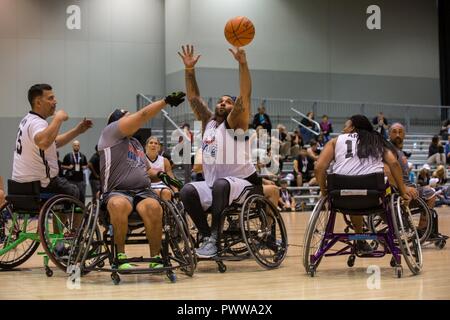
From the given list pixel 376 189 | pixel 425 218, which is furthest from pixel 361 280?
pixel 425 218

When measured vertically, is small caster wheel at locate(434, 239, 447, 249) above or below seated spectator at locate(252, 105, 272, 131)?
below

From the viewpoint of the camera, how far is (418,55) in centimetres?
2014

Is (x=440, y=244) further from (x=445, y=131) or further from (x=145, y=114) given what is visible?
(x=445, y=131)

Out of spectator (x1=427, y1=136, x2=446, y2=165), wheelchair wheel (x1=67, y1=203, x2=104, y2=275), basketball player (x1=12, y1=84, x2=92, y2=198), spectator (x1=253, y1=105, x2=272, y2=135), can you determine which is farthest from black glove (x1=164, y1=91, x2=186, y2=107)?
spectator (x1=427, y1=136, x2=446, y2=165)

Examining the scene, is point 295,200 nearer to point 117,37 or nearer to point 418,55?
point 117,37

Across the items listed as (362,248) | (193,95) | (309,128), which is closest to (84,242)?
(193,95)

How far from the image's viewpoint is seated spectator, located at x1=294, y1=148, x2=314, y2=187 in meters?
14.6

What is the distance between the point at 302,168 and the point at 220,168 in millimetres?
9285

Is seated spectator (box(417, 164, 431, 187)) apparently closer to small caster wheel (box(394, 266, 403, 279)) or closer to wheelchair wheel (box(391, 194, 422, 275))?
wheelchair wheel (box(391, 194, 422, 275))

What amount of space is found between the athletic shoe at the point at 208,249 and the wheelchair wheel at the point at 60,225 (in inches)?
34.7

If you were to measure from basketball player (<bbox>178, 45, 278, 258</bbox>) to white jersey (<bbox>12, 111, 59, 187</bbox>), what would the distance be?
3.34 feet

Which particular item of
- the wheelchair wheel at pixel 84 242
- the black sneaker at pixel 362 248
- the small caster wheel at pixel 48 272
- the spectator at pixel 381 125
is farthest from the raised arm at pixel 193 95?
the spectator at pixel 381 125

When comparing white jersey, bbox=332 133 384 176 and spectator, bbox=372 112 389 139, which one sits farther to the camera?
spectator, bbox=372 112 389 139

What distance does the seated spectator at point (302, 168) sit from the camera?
14.6 meters
